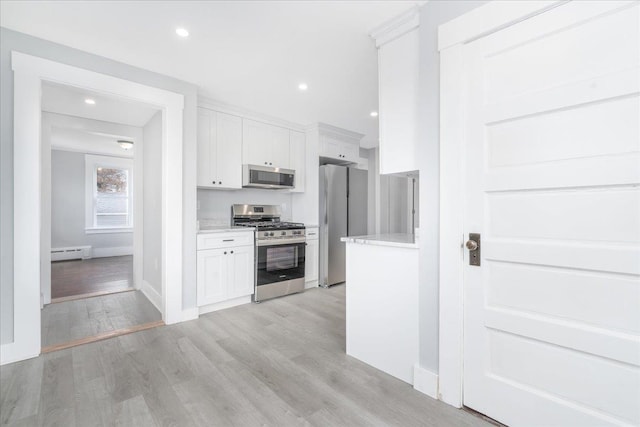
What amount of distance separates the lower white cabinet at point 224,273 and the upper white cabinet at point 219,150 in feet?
2.94

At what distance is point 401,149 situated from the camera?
208 centimetres

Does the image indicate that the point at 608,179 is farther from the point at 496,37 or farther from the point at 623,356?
the point at 496,37

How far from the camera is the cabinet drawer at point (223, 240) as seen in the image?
3.24 metres

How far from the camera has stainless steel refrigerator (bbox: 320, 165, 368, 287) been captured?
443cm

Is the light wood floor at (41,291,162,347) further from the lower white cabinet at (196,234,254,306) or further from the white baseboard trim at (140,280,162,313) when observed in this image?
the lower white cabinet at (196,234,254,306)

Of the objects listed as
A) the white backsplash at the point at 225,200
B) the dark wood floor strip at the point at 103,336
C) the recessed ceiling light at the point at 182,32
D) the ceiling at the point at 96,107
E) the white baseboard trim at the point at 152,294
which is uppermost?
the recessed ceiling light at the point at 182,32

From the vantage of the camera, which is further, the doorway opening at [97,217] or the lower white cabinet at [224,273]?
the lower white cabinet at [224,273]

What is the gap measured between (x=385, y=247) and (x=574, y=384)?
1161 mm

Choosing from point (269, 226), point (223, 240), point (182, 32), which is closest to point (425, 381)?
point (223, 240)

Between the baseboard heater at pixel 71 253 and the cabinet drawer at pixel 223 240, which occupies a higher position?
the cabinet drawer at pixel 223 240

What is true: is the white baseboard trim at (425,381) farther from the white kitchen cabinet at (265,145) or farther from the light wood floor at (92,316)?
the white kitchen cabinet at (265,145)

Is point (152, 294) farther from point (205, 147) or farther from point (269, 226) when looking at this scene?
point (205, 147)

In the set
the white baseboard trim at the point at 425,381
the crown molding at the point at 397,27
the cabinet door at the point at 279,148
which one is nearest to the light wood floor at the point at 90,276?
the cabinet door at the point at 279,148

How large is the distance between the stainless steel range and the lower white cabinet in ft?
0.40
